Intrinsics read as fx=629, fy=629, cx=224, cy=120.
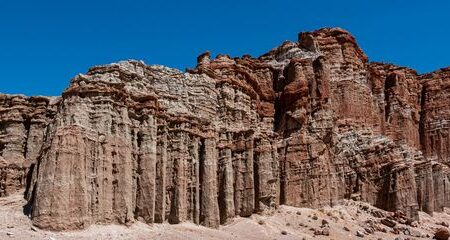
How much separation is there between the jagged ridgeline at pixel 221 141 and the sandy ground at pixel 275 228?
1046mm

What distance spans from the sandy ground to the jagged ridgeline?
105 centimetres

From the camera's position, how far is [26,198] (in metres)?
51.5

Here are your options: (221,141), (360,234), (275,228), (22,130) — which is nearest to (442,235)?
(360,234)

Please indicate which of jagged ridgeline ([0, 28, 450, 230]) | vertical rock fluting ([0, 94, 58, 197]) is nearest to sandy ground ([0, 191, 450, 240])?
jagged ridgeline ([0, 28, 450, 230])

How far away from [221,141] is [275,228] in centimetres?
1061

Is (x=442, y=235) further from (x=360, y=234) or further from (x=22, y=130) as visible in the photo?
(x=22, y=130)

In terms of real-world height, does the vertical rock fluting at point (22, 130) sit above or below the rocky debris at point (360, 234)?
above

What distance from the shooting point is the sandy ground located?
4475cm

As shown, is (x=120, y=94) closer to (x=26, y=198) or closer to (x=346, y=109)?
(x=26, y=198)

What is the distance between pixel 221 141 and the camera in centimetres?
6512

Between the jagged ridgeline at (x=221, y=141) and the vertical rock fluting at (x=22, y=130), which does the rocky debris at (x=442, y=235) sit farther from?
the vertical rock fluting at (x=22, y=130)

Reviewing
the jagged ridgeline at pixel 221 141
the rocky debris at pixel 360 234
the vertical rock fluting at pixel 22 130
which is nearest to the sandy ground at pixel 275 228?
the rocky debris at pixel 360 234

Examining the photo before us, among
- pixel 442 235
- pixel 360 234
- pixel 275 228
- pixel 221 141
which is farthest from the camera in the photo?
pixel 442 235

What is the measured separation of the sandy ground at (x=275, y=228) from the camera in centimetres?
4475
